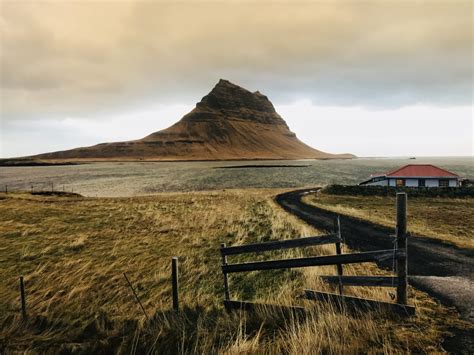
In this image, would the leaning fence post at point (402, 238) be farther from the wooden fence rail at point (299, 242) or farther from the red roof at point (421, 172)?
the red roof at point (421, 172)

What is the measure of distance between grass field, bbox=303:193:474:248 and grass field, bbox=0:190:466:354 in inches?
334

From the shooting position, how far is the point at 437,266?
10.5m

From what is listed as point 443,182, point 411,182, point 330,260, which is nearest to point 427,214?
point 411,182

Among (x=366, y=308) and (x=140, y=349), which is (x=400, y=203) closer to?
(x=366, y=308)

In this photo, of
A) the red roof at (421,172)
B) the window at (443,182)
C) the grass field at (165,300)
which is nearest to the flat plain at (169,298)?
the grass field at (165,300)

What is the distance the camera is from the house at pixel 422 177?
42.5 m

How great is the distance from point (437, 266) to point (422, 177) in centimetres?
3951

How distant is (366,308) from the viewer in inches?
234

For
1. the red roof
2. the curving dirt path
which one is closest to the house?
the red roof

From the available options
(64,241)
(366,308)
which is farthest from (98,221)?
(366,308)

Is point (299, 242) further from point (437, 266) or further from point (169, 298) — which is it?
point (437, 266)

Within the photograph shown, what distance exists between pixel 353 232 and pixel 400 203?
1306cm

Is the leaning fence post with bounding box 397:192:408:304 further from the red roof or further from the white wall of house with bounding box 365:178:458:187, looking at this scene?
the red roof

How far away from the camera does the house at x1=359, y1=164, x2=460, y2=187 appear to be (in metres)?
42.5
